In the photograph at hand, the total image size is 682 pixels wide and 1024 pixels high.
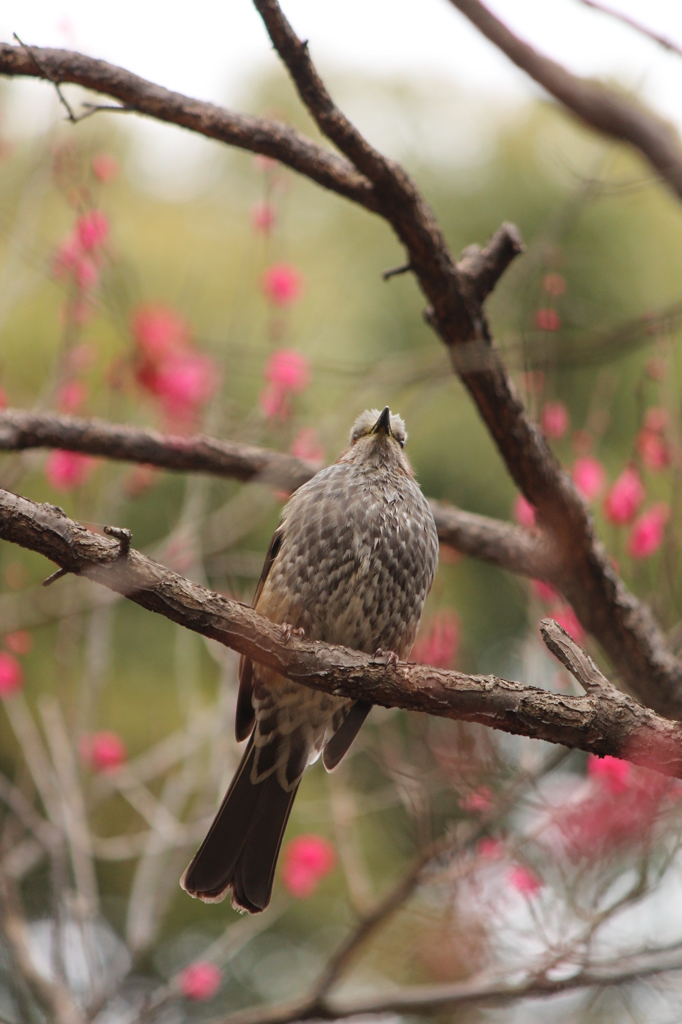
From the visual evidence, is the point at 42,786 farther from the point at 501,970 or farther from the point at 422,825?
the point at 501,970

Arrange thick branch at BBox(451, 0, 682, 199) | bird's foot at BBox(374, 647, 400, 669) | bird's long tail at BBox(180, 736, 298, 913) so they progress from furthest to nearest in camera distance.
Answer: bird's long tail at BBox(180, 736, 298, 913) < thick branch at BBox(451, 0, 682, 199) < bird's foot at BBox(374, 647, 400, 669)

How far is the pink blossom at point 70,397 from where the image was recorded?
523 cm

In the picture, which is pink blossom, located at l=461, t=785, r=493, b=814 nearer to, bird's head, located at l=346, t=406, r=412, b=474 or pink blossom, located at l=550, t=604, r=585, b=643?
pink blossom, located at l=550, t=604, r=585, b=643

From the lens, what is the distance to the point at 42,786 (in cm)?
417

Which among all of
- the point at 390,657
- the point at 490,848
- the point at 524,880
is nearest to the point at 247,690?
the point at 390,657

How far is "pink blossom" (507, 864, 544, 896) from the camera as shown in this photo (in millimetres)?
3297

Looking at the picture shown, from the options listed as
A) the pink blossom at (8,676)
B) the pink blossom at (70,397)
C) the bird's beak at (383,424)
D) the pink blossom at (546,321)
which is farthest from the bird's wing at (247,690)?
the pink blossom at (70,397)

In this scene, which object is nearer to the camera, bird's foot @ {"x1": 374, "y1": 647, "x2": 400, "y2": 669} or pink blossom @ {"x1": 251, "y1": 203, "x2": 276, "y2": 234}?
bird's foot @ {"x1": 374, "y1": 647, "x2": 400, "y2": 669}

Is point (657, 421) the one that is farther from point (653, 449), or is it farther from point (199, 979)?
point (199, 979)

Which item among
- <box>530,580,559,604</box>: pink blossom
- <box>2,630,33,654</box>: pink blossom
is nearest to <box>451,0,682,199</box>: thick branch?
<box>530,580,559,604</box>: pink blossom

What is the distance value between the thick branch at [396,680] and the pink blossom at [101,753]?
2.11 meters

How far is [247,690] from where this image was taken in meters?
3.53

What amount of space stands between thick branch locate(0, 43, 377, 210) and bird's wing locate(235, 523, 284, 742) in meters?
1.30

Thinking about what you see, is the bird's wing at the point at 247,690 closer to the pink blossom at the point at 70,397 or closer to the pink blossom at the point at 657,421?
the pink blossom at the point at 657,421
